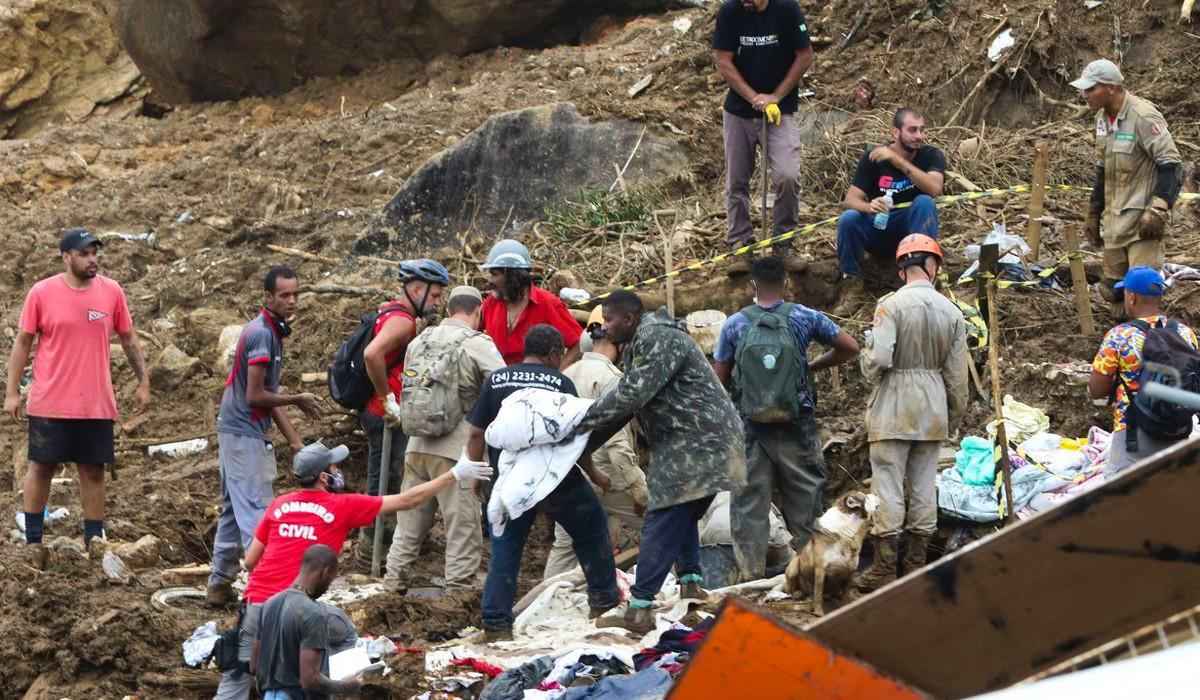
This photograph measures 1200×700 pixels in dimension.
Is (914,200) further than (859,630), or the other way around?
(914,200)

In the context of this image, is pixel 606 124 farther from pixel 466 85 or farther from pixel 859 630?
pixel 859 630

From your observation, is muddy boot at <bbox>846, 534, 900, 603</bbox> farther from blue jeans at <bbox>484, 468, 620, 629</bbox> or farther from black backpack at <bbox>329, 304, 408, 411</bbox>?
black backpack at <bbox>329, 304, 408, 411</bbox>

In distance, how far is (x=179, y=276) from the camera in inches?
562

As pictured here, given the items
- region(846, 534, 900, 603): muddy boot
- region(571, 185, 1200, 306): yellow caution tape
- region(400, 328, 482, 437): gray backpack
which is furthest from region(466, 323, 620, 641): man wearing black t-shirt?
region(571, 185, 1200, 306): yellow caution tape

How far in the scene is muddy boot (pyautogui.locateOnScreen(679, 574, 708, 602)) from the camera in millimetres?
7922

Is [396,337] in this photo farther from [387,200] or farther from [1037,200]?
[387,200]

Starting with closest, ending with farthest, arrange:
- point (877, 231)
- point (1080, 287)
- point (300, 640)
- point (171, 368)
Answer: point (300, 640) → point (1080, 287) → point (877, 231) → point (171, 368)

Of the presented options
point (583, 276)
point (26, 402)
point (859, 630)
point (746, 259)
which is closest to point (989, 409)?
point (746, 259)

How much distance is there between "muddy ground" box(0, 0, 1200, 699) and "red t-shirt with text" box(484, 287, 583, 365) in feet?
4.59

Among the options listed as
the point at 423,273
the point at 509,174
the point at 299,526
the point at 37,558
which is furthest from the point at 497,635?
the point at 509,174

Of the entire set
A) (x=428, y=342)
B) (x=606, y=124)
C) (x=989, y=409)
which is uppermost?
(x=606, y=124)

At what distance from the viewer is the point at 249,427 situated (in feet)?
29.1

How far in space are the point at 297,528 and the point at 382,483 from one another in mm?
2488

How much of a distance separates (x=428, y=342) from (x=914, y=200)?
3233 millimetres
